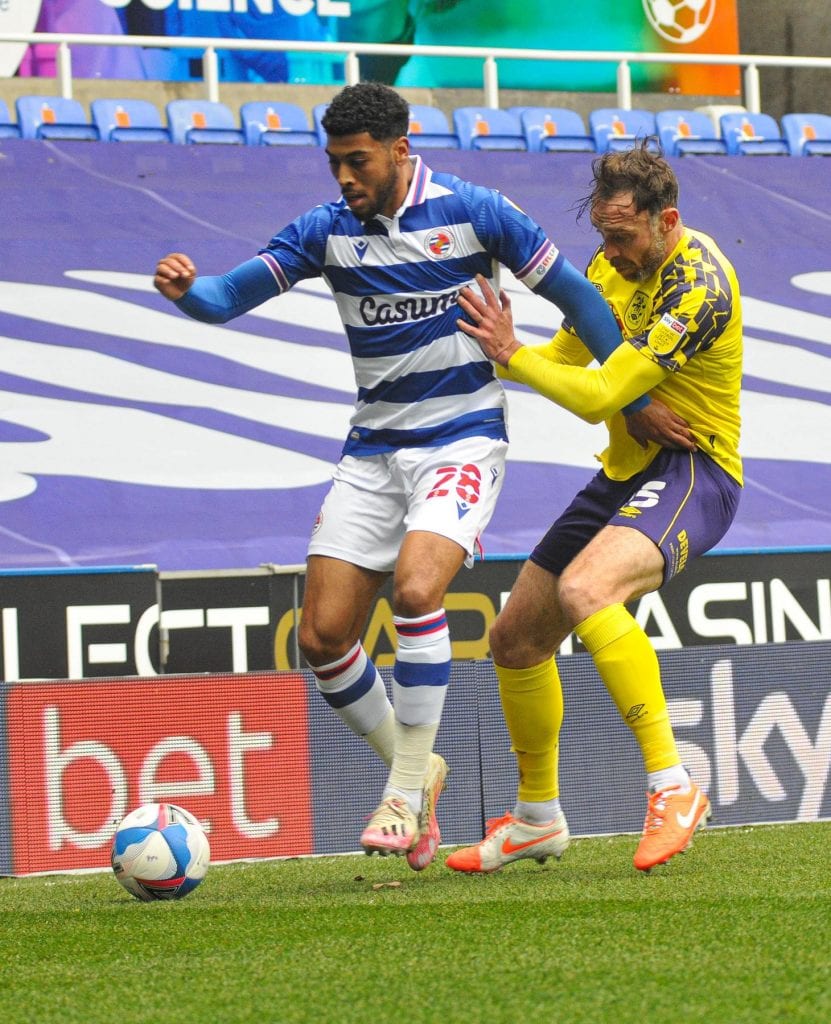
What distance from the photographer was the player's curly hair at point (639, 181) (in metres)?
4.27

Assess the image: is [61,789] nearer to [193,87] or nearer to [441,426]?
[441,426]

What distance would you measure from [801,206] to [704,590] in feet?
21.4

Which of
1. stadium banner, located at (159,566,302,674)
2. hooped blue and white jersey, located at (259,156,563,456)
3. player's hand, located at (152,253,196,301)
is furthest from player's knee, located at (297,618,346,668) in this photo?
stadium banner, located at (159,566,302,674)

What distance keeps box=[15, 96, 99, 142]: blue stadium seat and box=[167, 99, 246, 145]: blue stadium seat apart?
73 cm

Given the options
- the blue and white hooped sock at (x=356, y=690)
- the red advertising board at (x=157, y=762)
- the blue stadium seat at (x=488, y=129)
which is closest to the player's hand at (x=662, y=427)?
the blue and white hooped sock at (x=356, y=690)

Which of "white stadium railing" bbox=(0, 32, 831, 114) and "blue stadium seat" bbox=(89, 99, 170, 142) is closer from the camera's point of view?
"blue stadium seat" bbox=(89, 99, 170, 142)

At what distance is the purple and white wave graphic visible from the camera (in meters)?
10.3

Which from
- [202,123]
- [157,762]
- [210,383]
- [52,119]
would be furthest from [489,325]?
[202,123]

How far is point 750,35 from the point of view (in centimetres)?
2006

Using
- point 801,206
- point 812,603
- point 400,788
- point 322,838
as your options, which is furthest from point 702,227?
point 400,788

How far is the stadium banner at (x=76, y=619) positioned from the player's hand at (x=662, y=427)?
10.3ft

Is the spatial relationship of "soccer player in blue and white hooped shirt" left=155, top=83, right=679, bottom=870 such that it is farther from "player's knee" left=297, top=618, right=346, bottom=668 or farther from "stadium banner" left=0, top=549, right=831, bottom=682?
"stadium banner" left=0, top=549, right=831, bottom=682

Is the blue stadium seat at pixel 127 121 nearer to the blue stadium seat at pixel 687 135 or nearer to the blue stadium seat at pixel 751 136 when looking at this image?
the blue stadium seat at pixel 687 135

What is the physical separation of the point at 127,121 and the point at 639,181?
388 inches
